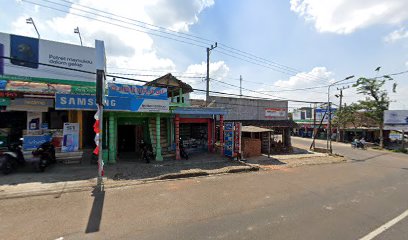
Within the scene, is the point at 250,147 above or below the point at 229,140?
below

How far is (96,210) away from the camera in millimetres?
6516

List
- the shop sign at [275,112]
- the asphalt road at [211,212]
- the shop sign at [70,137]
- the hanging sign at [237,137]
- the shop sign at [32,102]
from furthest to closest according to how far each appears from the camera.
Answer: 1. the shop sign at [275,112]
2. the hanging sign at [237,137]
3. the shop sign at [70,137]
4. the shop sign at [32,102]
5. the asphalt road at [211,212]

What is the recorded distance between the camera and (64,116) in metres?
15.1

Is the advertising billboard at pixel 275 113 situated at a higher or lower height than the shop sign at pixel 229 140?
Answer: higher

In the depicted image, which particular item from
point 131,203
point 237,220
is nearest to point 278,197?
point 237,220

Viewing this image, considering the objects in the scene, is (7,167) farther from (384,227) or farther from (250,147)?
(250,147)

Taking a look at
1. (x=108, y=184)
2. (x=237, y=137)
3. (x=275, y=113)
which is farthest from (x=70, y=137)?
(x=275, y=113)

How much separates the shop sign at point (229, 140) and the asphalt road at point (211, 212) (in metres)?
5.89

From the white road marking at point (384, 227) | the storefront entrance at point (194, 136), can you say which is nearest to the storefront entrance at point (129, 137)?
the storefront entrance at point (194, 136)

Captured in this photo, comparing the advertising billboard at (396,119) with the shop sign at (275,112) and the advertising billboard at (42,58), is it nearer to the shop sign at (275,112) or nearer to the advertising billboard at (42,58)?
the shop sign at (275,112)

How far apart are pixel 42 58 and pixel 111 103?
361 inches

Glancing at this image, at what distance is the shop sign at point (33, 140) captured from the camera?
12406 mm

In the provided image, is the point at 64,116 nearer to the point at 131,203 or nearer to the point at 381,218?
the point at 131,203

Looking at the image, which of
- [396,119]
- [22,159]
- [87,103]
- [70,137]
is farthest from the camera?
[396,119]
